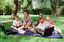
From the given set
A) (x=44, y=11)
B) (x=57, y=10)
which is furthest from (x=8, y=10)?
(x=57, y=10)

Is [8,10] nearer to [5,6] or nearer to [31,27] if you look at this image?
[5,6]

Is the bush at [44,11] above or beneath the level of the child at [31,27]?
above

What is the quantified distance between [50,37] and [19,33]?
0.93m

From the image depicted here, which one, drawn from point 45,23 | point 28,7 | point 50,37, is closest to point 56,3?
point 28,7

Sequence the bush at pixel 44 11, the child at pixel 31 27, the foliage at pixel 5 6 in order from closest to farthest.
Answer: the child at pixel 31 27 → the bush at pixel 44 11 → the foliage at pixel 5 6

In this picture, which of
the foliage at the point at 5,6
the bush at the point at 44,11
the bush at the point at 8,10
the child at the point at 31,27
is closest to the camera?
the child at the point at 31,27

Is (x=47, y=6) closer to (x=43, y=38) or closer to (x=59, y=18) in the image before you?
(x=59, y=18)

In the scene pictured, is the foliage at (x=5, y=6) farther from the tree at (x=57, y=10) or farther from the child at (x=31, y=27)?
the child at (x=31, y=27)

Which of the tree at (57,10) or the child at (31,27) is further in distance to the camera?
the tree at (57,10)

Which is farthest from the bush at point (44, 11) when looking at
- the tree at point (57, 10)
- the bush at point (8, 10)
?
the bush at point (8, 10)

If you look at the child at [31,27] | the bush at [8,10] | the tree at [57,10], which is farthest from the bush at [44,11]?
the child at [31,27]

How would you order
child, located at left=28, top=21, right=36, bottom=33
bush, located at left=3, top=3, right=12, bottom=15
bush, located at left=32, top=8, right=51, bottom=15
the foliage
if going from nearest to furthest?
child, located at left=28, top=21, right=36, bottom=33, bush, located at left=32, top=8, right=51, bottom=15, bush, located at left=3, top=3, right=12, bottom=15, the foliage

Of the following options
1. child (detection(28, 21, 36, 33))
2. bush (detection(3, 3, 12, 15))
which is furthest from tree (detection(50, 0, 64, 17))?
bush (detection(3, 3, 12, 15))

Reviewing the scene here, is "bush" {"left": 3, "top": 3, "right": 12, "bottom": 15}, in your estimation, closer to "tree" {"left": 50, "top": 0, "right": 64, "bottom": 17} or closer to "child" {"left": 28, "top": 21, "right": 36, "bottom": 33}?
"tree" {"left": 50, "top": 0, "right": 64, "bottom": 17}
